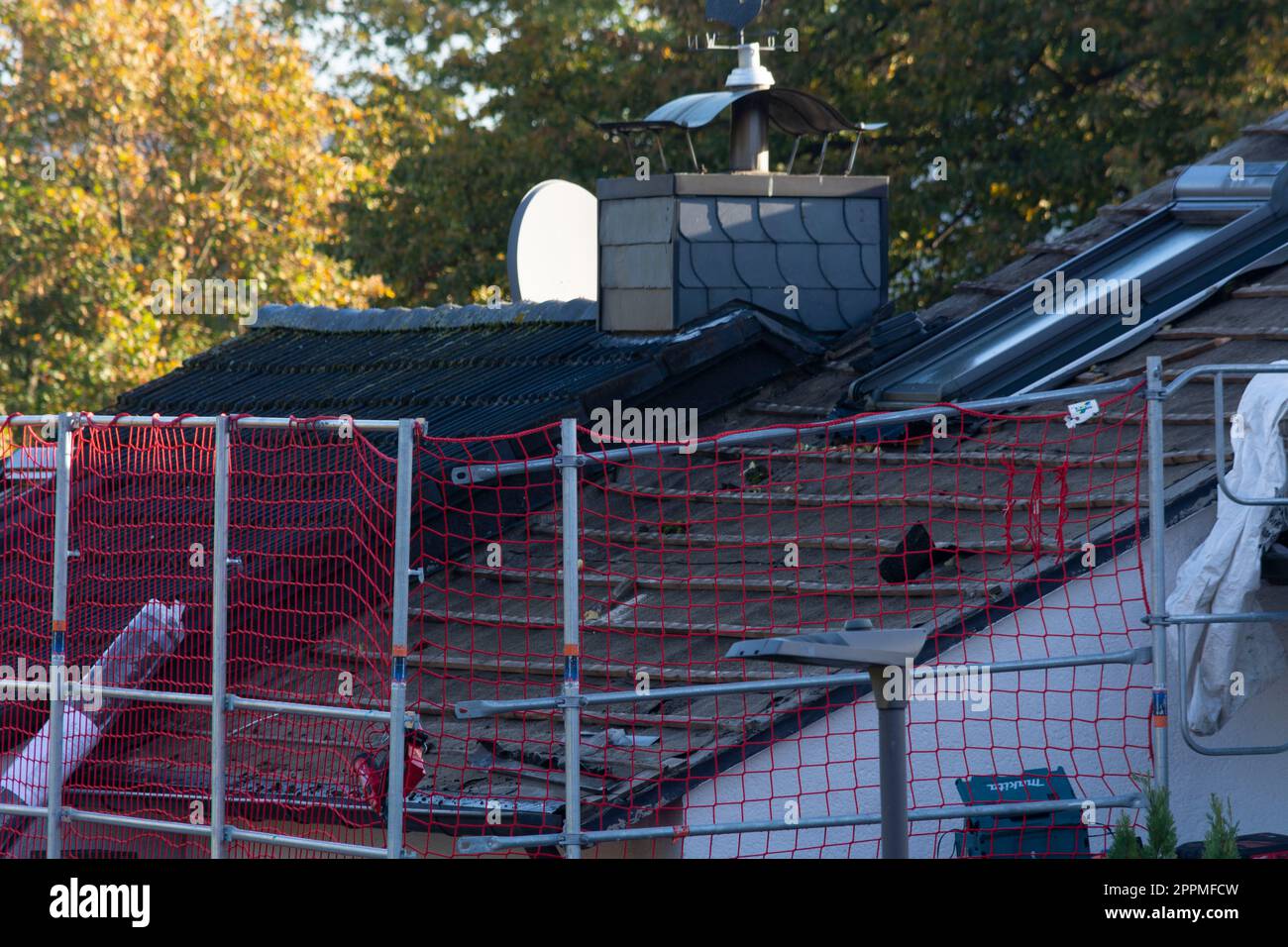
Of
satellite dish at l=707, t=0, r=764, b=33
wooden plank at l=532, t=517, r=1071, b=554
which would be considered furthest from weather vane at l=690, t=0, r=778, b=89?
wooden plank at l=532, t=517, r=1071, b=554

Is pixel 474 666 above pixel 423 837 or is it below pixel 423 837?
above

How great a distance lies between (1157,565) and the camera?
22.8ft

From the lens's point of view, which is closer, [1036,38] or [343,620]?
[343,620]

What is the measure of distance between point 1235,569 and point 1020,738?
108 cm

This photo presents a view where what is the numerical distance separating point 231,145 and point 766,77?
709 inches

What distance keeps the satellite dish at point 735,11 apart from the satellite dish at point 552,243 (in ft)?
5.78

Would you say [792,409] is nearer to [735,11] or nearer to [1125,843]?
[735,11]

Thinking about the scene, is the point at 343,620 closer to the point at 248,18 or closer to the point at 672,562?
the point at 672,562

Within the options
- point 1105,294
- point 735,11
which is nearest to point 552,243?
point 735,11

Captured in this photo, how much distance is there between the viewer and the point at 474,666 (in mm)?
8562

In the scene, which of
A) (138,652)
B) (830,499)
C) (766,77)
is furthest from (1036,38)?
(138,652)

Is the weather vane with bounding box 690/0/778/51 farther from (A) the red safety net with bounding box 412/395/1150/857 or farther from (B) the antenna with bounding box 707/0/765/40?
(A) the red safety net with bounding box 412/395/1150/857

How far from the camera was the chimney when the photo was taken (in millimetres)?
11258
